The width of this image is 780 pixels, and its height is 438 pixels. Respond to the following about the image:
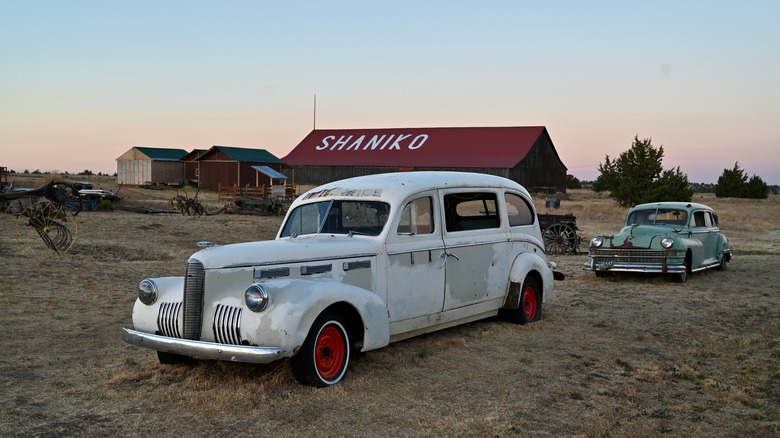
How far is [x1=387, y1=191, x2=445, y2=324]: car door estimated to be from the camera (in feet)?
23.5

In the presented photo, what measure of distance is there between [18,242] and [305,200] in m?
12.2

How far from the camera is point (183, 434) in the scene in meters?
5.02

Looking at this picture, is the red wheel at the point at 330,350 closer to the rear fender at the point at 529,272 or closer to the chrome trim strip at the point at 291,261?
the chrome trim strip at the point at 291,261

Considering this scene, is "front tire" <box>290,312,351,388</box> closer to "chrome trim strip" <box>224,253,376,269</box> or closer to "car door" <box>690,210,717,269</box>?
"chrome trim strip" <box>224,253,376,269</box>

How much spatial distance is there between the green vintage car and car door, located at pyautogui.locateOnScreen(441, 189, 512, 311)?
6036mm

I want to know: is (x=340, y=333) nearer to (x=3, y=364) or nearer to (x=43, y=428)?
(x=43, y=428)

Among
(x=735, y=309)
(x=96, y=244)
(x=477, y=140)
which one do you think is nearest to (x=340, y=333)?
(x=735, y=309)

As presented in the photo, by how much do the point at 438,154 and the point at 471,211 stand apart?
51.3m

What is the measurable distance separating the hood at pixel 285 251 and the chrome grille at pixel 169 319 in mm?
506

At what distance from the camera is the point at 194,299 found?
6102 mm

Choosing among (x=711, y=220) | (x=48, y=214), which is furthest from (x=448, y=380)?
(x=48, y=214)

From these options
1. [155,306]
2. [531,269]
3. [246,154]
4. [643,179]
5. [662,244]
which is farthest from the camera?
[246,154]

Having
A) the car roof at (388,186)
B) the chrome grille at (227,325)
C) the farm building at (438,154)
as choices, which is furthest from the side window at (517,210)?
the farm building at (438,154)

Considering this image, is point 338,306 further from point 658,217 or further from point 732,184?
point 732,184
